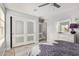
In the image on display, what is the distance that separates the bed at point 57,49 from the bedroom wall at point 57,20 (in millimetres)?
94

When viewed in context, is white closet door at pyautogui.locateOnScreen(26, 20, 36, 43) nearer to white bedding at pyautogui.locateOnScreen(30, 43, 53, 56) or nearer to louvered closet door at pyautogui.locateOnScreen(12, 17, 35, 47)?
louvered closet door at pyautogui.locateOnScreen(12, 17, 35, 47)

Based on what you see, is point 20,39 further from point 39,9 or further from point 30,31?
point 39,9

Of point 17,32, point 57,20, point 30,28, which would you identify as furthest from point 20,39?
point 57,20

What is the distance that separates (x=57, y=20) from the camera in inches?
75.4

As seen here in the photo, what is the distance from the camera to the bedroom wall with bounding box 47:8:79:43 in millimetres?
1759

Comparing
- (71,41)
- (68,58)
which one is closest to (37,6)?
(71,41)

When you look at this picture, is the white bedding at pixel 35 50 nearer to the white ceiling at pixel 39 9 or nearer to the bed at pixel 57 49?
the bed at pixel 57 49

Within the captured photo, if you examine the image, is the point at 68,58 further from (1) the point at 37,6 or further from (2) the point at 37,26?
(1) the point at 37,6

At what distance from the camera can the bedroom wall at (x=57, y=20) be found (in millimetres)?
1759

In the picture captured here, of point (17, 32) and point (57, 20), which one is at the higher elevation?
point (57, 20)

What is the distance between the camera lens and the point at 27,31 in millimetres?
1789

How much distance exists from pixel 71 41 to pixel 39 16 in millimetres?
756

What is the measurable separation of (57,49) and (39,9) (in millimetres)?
791

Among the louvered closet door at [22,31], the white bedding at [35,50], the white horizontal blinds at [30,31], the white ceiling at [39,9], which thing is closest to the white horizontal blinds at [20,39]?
the louvered closet door at [22,31]
